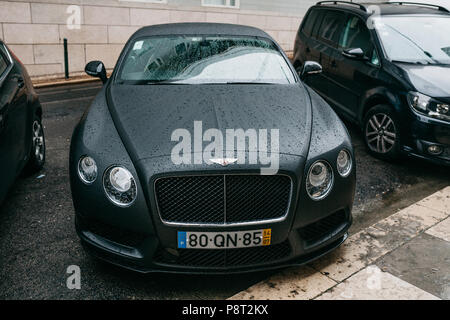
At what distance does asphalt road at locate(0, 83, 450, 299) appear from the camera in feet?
10.1

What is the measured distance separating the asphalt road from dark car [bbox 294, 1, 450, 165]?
421 millimetres

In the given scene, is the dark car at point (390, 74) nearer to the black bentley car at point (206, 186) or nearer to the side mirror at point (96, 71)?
the black bentley car at point (206, 186)

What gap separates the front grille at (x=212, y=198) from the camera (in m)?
2.81

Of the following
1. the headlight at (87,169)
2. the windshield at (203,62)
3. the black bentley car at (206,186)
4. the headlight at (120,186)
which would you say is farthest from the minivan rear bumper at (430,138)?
the headlight at (87,169)

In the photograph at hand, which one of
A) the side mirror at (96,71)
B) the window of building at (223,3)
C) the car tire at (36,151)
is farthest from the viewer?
the window of building at (223,3)

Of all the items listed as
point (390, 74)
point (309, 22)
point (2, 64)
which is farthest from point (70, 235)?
point (309, 22)

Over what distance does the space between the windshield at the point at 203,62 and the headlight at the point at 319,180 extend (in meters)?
1.29

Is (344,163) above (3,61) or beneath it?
beneath

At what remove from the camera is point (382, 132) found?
562 centimetres

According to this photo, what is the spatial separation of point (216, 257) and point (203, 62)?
2.03 meters

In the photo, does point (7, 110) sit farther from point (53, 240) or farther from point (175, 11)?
point (175, 11)

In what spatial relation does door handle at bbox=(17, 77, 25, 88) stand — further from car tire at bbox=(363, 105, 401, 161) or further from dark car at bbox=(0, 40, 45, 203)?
car tire at bbox=(363, 105, 401, 161)

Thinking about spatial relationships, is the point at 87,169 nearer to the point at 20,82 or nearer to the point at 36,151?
the point at 20,82

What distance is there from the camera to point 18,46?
9.65 metres
